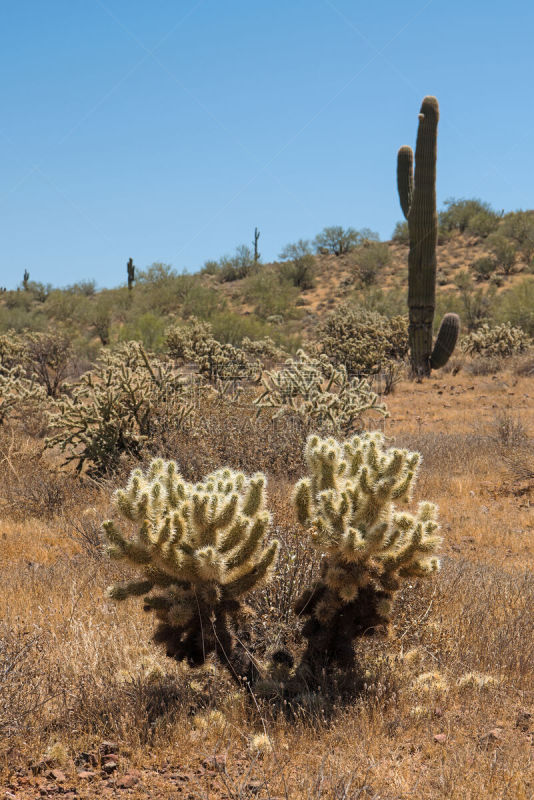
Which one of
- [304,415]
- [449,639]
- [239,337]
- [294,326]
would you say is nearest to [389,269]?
[294,326]

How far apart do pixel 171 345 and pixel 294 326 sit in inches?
566

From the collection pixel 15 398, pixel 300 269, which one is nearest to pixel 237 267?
pixel 300 269

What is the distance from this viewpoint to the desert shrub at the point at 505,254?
40031 mm

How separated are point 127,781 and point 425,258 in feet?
56.2

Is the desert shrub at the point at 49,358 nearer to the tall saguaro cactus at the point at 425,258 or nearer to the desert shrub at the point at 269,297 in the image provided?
the tall saguaro cactus at the point at 425,258

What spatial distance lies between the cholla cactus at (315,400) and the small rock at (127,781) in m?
6.26

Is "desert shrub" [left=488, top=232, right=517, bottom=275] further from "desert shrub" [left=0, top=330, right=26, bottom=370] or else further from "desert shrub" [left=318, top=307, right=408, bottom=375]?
"desert shrub" [left=0, top=330, right=26, bottom=370]

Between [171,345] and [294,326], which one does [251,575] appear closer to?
[171,345]

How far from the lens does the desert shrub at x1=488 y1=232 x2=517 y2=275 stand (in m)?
40.0

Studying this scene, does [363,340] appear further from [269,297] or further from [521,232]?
[521,232]

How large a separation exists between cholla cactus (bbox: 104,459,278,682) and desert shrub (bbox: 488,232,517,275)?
39.9 meters

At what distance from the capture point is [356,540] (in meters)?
3.40

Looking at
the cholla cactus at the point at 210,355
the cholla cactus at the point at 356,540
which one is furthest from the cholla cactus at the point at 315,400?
the cholla cactus at the point at 356,540

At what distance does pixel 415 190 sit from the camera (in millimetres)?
18328
